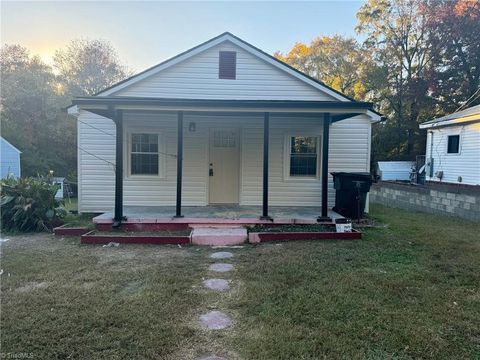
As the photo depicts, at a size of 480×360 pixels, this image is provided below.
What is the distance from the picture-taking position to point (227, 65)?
8656 mm

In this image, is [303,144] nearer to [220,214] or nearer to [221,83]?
[221,83]

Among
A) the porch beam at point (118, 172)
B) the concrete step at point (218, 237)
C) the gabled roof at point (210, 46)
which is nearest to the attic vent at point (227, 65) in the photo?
the gabled roof at point (210, 46)

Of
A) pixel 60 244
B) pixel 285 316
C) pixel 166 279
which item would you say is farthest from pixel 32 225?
pixel 285 316

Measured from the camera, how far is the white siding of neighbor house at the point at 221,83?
854cm

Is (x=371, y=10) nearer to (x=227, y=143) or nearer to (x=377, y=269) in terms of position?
(x=227, y=143)

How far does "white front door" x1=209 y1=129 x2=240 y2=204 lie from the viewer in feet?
29.0

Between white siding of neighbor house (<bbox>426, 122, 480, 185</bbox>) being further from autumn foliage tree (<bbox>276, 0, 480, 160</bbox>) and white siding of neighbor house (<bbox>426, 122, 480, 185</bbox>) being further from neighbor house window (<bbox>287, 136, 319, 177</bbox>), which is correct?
autumn foliage tree (<bbox>276, 0, 480, 160</bbox>)

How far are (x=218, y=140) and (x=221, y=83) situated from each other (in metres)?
1.47

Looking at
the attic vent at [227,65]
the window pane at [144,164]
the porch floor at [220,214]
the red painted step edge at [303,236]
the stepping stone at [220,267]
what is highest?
the attic vent at [227,65]

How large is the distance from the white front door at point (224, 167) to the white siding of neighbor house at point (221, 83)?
1057mm

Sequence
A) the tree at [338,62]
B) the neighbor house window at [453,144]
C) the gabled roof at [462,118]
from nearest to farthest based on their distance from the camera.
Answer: the gabled roof at [462,118]
the neighbor house window at [453,144]
the tree at [338,62]

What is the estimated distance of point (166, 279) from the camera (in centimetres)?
404

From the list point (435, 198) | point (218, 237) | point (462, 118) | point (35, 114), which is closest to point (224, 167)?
point (218, 237)

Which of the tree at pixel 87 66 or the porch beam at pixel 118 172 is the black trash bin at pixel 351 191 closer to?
the porch beam at pixel 118 172
